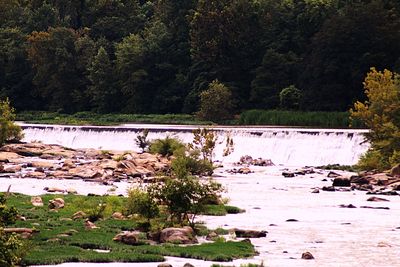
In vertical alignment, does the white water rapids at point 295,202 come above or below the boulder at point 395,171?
below

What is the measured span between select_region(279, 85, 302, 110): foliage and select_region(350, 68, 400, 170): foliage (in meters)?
29.2

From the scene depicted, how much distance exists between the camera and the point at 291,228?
31.5 m

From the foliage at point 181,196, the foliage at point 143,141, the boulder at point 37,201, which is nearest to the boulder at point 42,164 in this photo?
the foliage at point 143,141

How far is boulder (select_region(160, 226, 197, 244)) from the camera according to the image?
27.8 m

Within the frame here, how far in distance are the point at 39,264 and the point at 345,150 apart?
4279 cm

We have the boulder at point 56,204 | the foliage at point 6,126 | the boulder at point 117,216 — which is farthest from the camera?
the foliage at point 6,126

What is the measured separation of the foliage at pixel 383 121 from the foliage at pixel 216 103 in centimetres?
3231

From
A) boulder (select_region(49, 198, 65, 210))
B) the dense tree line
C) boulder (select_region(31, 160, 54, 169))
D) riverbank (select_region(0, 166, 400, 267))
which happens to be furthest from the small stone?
the dense tree line

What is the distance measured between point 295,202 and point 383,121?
16715 millimetres

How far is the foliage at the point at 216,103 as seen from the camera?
8956cm

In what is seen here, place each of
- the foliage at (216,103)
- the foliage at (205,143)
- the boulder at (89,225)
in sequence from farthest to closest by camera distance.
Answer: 1. the foliage at (216,103)
2. the foliage at (205,143)
3. the boulder at (89,225)

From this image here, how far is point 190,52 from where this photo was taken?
104m

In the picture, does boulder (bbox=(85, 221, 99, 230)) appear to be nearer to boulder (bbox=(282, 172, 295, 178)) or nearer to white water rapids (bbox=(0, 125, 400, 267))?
white water rapids (bbox=(0, 125, 400, 267))

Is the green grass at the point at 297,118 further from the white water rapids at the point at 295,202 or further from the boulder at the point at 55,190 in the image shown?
the boulder at the point at 55,190
